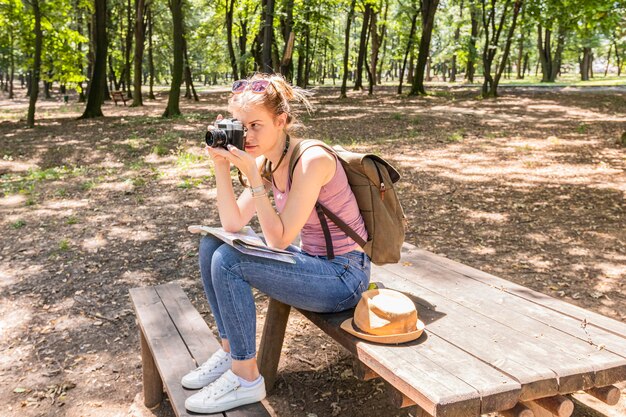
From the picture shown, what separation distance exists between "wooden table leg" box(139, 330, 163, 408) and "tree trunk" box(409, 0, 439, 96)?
792 inches

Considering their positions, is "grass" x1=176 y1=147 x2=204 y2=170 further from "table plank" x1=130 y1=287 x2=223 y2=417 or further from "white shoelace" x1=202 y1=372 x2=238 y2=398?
"white shoelace" x1=202 y1=372 x2=238 y2=398

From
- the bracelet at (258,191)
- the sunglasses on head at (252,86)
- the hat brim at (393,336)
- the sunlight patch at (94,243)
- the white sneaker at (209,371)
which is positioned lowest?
the sunlight patch at (94,243)

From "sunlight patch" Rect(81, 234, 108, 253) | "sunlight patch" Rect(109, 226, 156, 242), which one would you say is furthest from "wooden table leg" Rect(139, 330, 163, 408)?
"sunlight patch" Rect(109, 226, 156, 242)

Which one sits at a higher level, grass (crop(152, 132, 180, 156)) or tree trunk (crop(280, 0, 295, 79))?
tree trunk (crop(280, 0, 295, 79))

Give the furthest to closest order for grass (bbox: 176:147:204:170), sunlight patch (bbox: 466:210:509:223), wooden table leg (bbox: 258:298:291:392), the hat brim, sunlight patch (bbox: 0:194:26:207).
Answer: grass (bbox: 176:147:204:170) < sunlight patch (bbox: 0:194:26:207) < sunlight patch (bbox: 466:210:509:223) < wooden table leg (bbox: 258:298:291:392) < the hat brim

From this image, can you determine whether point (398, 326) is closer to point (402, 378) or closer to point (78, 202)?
point (402, 378)

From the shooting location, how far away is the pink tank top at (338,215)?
2566 mm

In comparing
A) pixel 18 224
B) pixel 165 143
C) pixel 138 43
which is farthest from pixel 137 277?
pixel 138 43

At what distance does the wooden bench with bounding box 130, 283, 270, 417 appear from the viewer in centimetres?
249

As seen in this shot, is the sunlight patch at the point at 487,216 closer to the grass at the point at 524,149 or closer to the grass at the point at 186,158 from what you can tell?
the grass at the point at 524,149

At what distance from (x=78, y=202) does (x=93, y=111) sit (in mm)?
11392

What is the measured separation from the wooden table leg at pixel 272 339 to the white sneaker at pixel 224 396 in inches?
27.1

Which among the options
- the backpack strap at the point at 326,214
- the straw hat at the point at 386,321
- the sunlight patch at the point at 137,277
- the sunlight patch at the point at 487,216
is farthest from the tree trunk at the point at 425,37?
the straw hat at the point at 386,321

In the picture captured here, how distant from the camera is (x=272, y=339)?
3.23 m
